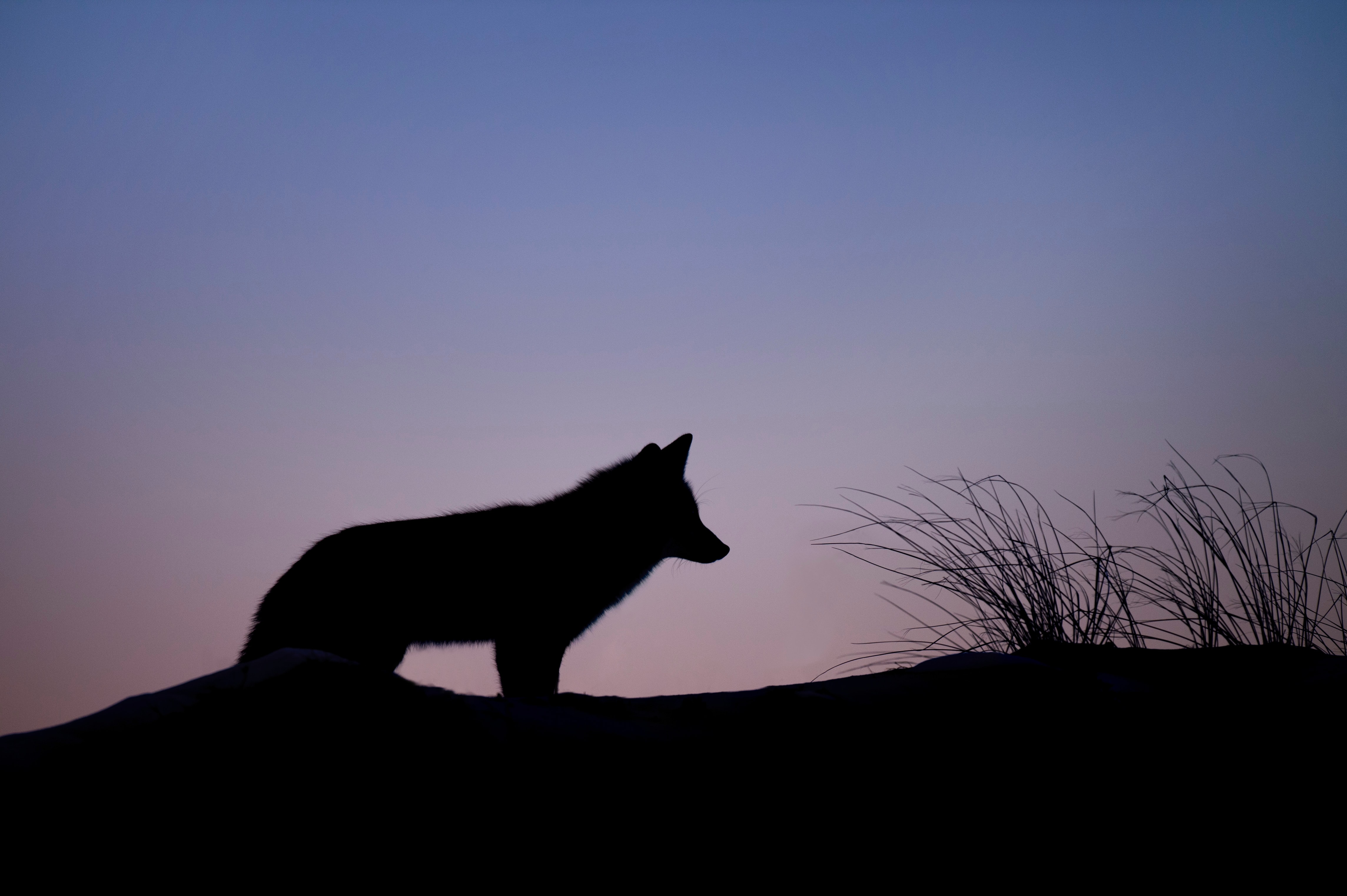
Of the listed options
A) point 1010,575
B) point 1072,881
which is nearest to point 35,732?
point 1072,881

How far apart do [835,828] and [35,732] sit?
2.93 ft

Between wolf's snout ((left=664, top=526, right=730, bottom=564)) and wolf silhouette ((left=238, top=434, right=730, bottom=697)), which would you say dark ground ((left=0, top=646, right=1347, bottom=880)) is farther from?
wolf's snout ((left=664, top=526, right=730, bottom=564))

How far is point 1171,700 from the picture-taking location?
4.20 feet

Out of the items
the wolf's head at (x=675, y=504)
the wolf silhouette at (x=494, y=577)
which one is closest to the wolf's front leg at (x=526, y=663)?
the wolf silhouette at (x=494, y=577)

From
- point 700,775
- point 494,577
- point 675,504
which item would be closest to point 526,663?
point 494,577

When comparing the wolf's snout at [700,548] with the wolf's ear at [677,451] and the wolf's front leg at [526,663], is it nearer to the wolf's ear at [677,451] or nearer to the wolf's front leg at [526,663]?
the wolf's ear at [677,451]

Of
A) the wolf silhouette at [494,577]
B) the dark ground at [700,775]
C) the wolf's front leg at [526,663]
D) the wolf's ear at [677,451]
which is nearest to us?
the dark ground at [700,775]

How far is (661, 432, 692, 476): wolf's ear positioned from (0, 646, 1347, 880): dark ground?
2.20m

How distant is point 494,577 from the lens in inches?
114

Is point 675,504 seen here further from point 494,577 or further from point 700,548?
point 494,577

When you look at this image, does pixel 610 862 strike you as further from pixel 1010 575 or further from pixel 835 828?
pixel 1010 575

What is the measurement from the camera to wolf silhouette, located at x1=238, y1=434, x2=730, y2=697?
2.61 metres

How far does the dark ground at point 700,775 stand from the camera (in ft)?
2.35

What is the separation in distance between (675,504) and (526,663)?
3.42 feet
